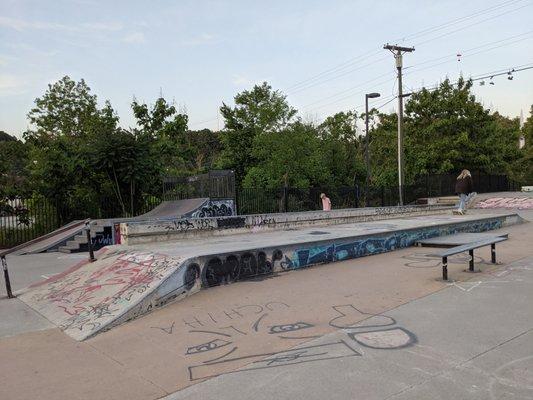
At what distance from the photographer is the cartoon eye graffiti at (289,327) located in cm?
549

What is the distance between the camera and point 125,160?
66.5ft

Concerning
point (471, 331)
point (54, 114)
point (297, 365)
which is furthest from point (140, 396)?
point (54, 114)

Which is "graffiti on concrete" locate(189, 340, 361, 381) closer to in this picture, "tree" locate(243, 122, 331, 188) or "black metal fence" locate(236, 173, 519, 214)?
"black metal fence" locate(236, 173, 519, 214)

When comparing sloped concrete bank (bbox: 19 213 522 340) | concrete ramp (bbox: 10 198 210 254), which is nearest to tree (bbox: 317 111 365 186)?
concrete ramp (bbox: 10 198 210 254)

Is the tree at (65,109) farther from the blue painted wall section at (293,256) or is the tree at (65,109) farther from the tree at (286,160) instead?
the blue painted wall section at (293,256)

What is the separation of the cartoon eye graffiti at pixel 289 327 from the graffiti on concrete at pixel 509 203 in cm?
2510

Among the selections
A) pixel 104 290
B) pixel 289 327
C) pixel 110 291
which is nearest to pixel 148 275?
pixel 110 291

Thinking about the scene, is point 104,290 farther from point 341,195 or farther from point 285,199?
point 341,195

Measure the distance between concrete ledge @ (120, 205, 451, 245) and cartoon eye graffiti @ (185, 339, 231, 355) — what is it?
6.44 m

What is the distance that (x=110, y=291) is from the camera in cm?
700

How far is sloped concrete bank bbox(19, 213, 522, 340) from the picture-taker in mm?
6348

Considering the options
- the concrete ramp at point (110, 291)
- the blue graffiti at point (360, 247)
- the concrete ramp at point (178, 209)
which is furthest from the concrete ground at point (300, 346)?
the concrete ramp at point (178, 209)

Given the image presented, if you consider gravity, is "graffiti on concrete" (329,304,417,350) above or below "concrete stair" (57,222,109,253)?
below

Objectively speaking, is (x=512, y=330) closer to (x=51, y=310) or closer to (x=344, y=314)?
(x=344, y=314)
